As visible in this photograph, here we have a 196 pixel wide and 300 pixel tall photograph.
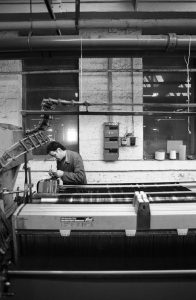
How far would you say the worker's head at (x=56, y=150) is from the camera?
8.81 ft

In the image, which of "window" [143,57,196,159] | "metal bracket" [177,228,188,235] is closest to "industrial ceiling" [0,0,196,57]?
"window" [143,57,196,159]

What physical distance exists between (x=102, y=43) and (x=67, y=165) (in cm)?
153

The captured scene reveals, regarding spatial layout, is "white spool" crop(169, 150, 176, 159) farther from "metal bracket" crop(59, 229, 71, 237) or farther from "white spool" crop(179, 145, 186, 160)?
"metal bracket" crop(59, 229, 71, 237)

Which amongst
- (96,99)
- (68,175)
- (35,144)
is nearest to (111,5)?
(96,99)

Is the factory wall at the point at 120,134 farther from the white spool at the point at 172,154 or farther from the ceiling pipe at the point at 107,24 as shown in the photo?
the ceiling pipe at the point at 107,24

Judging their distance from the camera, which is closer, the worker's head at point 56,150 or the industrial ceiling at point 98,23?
the worker's head at point 56,150

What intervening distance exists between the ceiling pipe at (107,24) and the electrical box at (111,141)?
1.45 meters

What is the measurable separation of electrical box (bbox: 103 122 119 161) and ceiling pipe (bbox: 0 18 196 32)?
1452mm

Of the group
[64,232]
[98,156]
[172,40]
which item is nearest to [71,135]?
[98,156]

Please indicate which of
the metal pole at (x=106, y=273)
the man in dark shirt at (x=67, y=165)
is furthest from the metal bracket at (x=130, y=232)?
the man in dark shirt at (x=67, y=165)

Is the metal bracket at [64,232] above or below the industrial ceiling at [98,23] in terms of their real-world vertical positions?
below

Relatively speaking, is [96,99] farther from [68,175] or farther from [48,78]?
[68,175]

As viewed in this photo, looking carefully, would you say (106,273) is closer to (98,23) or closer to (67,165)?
(67,165)

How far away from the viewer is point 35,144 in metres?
1.65
